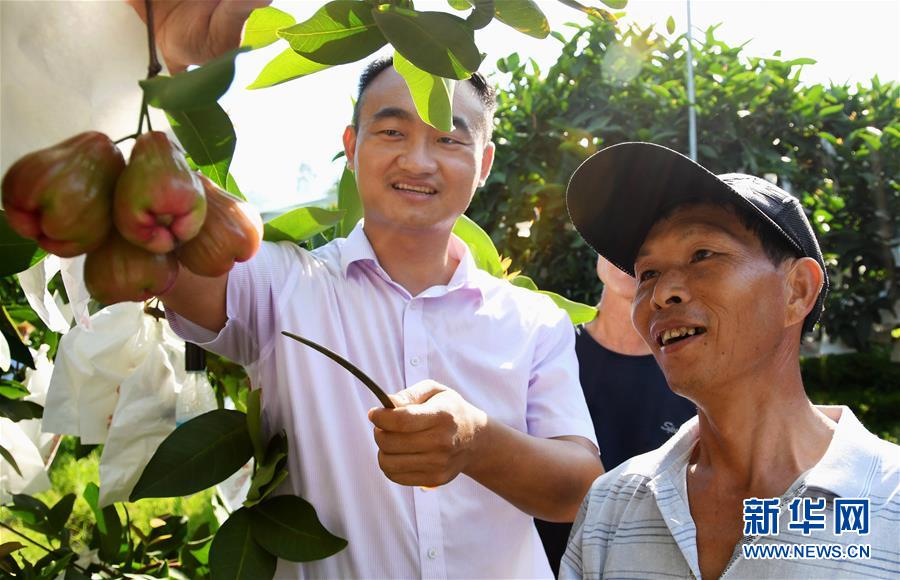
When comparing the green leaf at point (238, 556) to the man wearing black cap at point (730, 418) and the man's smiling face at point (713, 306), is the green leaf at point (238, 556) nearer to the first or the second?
the man wearing black cap at point (730, 418)

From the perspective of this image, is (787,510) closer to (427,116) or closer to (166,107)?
→ (427,116)

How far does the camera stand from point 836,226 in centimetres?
528

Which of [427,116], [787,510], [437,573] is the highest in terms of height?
[427,116]

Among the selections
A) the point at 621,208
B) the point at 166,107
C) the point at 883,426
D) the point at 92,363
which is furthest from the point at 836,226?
the point at 166,107

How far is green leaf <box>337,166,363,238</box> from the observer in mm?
1697

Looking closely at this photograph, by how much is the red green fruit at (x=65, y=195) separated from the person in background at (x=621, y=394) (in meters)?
1.70

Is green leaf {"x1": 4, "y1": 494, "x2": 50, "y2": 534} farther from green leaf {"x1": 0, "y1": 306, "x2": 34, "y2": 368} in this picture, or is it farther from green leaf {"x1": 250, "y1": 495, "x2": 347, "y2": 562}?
green leaf {"x1": 250, "y1": 495, "x2": 347, "y2": 562}

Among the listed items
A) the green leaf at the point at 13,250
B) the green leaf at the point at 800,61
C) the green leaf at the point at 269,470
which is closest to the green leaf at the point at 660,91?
the green leaf at the point at 800,61

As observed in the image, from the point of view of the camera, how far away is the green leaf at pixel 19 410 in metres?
1.47

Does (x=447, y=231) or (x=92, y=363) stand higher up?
(x=447, y=231)

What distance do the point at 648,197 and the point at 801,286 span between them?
0.27m

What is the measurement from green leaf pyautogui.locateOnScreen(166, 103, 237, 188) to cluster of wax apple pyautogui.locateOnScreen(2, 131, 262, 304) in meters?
0.08

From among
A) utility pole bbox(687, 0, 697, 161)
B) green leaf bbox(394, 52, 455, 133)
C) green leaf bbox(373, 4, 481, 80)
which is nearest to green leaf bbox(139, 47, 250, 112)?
green leaf bbox(373, 4, 481, 80)

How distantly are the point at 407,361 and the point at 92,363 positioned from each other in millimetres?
551
